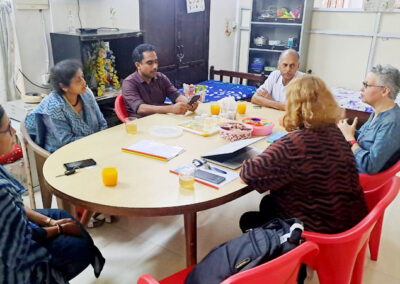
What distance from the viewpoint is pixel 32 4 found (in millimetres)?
3049

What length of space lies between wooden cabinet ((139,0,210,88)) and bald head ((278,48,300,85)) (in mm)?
1582

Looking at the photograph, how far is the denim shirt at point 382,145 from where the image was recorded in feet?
6.06

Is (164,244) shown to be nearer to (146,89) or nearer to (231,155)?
(231,155)

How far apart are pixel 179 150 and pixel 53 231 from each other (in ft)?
2.39

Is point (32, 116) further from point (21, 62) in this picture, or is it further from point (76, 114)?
point (21, 62)

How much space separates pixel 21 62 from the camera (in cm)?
313

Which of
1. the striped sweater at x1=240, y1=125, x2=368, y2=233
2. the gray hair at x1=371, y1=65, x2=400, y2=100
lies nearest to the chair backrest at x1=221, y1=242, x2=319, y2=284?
the striped sweater at x1=240, y1=125, x2=368, y2=233

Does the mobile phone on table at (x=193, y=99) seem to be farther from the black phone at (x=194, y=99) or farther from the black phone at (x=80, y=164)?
the black phone at (x=80, y=164)

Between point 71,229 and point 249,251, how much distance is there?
2.96 feet

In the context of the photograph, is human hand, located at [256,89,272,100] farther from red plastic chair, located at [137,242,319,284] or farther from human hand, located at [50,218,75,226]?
red plastic chair, located at [137,242,319,284]

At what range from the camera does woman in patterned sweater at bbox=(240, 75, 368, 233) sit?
4.72 ft

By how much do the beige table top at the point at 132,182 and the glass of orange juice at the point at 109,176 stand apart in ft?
0.08

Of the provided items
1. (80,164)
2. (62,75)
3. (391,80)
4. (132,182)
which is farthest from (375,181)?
(62,75)

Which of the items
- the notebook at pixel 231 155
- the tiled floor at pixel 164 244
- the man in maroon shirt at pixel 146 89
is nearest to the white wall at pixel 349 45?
the tiled floor at pixel 164 244
